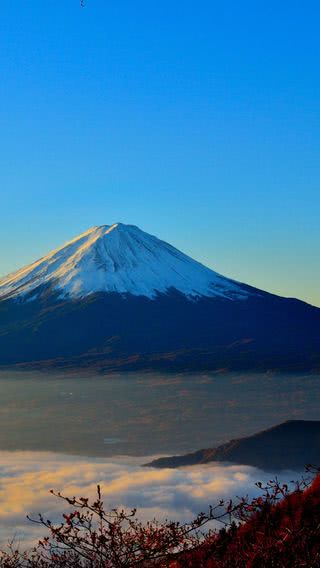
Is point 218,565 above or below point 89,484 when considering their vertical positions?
above

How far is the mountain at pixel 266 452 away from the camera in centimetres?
15400

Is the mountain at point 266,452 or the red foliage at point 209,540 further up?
the red foliage at point 209,540

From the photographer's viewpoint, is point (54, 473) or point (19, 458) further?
point (19, 458)

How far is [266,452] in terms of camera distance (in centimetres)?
16550

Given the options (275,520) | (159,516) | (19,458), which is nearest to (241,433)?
(19,458)

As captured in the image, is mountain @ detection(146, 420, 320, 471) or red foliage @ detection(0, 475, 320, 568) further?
mountain @ detection(146, 420, 320, 471)

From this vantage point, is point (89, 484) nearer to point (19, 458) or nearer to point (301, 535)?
point (19, 458)

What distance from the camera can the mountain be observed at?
154m

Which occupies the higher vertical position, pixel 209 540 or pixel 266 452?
pixel 209 540

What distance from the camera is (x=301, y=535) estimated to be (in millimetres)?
10477

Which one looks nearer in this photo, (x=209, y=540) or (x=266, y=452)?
(x=209, y=540)

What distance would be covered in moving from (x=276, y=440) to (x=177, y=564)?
573 ft

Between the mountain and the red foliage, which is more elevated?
the red foliage

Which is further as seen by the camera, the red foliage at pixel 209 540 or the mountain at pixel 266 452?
the mountain at pixel 266 452
